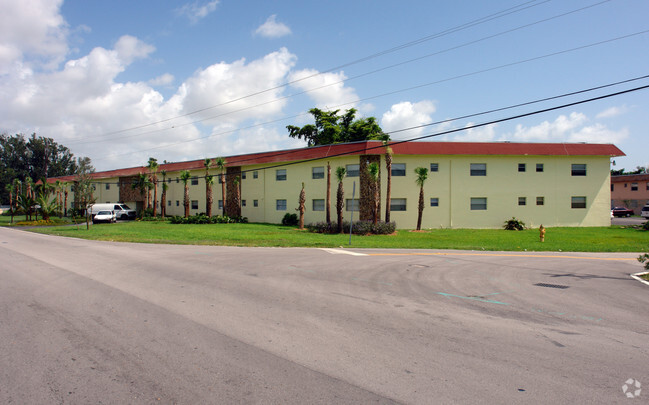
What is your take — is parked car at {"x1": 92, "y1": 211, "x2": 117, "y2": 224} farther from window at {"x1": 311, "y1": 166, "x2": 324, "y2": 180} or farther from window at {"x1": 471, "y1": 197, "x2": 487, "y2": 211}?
window at {"x1": 471, "y1": 197, "x2": 487, "y2": 211}

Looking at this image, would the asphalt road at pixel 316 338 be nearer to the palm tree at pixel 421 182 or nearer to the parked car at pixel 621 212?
the palm tree at pixel 421 182

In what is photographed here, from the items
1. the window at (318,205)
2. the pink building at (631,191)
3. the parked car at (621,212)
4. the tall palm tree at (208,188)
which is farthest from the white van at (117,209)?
the pink building at (631,191)

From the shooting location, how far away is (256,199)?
39906mm

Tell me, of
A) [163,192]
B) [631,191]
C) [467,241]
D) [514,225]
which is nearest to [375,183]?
[467,241]

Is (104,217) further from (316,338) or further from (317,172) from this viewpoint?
(316,338)

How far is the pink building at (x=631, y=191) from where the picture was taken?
59.5 m

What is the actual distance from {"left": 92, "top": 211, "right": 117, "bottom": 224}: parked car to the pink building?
72.3 meters

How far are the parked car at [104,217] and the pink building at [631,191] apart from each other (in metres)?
72.3

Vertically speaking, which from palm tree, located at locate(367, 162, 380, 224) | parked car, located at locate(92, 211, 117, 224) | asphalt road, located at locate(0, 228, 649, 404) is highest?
palm tree, located at locate(367, 162, 380, 224)

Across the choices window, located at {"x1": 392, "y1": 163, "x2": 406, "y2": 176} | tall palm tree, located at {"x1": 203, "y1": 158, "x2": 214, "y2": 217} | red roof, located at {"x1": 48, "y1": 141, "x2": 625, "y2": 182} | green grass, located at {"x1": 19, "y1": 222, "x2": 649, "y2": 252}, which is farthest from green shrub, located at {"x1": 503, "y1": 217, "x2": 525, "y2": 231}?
tall palm tree, located at {"x1": 203, "y1": 158, "x2": 214, "y2": 217}

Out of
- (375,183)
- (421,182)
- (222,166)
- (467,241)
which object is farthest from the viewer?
(222,166)

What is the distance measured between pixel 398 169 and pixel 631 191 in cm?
5114

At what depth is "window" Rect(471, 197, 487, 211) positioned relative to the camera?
32.6 metres

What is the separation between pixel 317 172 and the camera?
35.1 m
